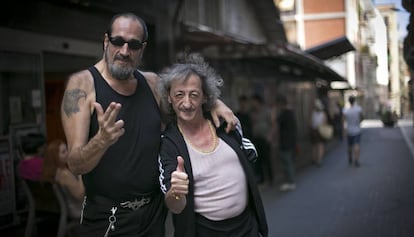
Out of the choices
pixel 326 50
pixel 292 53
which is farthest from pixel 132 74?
pixel 326 50

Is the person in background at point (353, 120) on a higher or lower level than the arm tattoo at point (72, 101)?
lower

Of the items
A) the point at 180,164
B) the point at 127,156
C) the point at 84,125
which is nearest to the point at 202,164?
the point at 180,164

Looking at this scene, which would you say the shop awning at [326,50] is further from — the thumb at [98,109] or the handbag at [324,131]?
the thumb at [98,109]

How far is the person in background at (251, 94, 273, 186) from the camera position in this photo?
9031 mm

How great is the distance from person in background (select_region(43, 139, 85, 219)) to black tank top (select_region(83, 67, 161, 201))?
2.16 metres

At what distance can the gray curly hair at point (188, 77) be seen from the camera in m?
2.56

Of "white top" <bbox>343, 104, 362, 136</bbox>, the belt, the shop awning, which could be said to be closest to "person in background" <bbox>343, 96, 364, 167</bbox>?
"white top" <bbox>343, 104, 362, 136</bbox>

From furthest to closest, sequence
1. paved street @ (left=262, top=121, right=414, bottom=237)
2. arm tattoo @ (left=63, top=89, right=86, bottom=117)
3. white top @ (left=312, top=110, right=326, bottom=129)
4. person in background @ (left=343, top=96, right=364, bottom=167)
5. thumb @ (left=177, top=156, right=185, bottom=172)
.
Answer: white top @ (left=312, top=110, right=326, bottom=129), person in background @ (left=343, top=96, right=364, bottom=167), paved street @ (left=262, top=121, right=414, bottom=237), arm tattoo @ (left=63, top=89, right=86, bottom=117), thumb @ (left=177, top=156, right=185, bottom=172)

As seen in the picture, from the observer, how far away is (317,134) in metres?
12.3

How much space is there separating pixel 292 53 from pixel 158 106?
25.4ft

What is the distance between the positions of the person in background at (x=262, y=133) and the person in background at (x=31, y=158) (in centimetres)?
434

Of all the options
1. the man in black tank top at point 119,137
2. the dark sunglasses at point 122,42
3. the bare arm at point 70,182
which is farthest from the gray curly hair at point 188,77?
the bare arm at point 70,182

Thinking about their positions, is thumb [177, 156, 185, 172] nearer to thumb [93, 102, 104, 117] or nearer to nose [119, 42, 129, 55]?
thumb [93, 102, 104, 117]

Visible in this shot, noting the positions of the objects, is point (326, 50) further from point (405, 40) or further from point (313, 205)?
point (405, 40)
